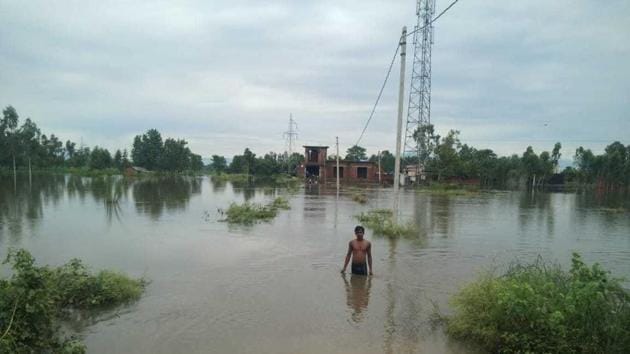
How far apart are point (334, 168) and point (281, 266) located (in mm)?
55184

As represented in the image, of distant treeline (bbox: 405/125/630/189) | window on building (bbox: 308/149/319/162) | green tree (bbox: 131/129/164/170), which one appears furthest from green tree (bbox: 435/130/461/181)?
green tree (bbox: 131/129/164/170)

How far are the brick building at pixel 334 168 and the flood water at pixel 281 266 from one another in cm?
4211

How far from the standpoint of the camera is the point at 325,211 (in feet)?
80.2

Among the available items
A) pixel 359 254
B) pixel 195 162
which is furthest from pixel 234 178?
pixel 359 254

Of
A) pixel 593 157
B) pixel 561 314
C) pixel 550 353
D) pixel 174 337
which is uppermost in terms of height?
pixel 593 157

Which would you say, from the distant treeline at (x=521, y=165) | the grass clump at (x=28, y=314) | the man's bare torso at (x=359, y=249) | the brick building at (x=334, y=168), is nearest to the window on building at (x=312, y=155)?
the brick building at (x=334, y=168)

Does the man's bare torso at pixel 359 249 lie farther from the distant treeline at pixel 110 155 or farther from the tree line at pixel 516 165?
the distant treeline at pixel 110 155

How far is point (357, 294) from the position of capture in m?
9.13

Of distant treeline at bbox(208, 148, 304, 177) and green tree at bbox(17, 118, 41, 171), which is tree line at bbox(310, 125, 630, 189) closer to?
distant treeline at bbox(208, 148, 304, 177)

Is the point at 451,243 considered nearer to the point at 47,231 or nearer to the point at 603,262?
the point at 603,262

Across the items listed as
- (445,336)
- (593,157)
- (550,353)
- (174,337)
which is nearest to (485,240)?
(445,336)

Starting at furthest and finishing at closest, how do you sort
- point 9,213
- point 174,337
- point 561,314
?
point 9,213
point 174,337
point 561,314

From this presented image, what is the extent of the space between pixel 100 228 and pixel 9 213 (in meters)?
6.82

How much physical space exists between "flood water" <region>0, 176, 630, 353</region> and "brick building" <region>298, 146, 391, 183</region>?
42107 mm
